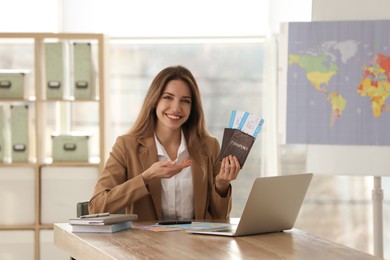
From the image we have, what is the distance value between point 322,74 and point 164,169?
2.05 m

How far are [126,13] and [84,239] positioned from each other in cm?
326

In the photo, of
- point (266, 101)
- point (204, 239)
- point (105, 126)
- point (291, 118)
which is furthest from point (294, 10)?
point (204, 239)

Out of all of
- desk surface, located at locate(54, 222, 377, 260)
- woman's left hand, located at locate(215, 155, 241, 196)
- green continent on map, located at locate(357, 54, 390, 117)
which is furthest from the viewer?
green continent on map, located at locate(357, 54, 390, 117)

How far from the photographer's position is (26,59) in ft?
19.8

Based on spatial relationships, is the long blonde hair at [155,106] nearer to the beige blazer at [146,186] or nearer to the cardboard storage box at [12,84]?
the beige blazer at [146,186]

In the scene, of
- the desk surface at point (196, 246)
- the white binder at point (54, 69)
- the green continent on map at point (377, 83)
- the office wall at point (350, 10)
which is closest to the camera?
the desk surface at point (196, 246)

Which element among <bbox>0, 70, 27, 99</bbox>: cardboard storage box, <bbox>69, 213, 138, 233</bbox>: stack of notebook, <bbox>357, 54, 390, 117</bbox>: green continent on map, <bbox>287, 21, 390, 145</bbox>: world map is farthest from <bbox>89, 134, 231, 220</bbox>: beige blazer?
<bbox>0, 70, 27, 99</bbox>: cardboard storage box

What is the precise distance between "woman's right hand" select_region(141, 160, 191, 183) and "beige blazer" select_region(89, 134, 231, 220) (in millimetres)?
115

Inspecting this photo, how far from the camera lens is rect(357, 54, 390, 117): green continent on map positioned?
Answer: 5078 mm

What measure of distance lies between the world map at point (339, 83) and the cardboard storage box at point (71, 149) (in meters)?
1.41

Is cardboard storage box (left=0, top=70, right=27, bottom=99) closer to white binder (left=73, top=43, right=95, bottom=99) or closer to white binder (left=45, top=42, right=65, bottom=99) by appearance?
white binder (left=45, top=42, right=65, bottom=99)

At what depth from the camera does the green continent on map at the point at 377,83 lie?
508 centimetres

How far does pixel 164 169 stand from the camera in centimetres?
344

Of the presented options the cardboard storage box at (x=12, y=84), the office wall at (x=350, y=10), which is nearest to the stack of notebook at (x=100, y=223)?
the cardboard storage box at (x=12, y=84)
